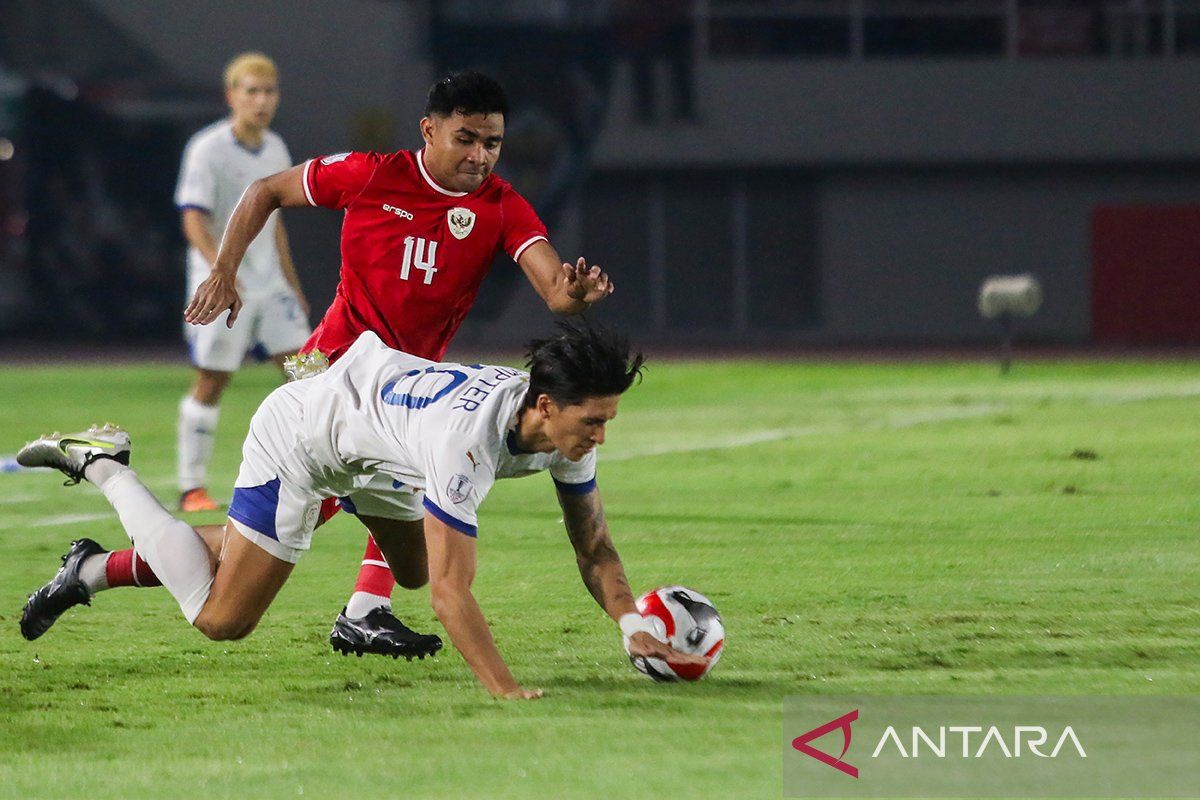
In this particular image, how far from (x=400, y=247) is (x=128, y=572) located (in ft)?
4.57

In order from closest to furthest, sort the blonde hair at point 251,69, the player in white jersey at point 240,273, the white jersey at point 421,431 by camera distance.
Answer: the white jersey at point 421,431 → the blonde hair at point 251,69 → the player in white jersey at point 240,273

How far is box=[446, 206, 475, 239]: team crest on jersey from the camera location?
21.9ft

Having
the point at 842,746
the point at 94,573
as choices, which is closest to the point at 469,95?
the point at 94,573

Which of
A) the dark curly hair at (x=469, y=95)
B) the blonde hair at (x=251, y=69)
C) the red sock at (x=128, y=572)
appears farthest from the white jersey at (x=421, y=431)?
the blonde hair at (x=251, y=69)

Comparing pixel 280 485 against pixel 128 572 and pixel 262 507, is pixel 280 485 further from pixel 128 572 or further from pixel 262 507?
pixel 128 572

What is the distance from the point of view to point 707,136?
31875mm

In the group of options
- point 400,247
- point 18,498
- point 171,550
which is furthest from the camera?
point 18,498

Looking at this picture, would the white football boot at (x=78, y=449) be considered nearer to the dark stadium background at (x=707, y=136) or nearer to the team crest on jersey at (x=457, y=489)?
the team crest on jersey at (x=457, y=489)

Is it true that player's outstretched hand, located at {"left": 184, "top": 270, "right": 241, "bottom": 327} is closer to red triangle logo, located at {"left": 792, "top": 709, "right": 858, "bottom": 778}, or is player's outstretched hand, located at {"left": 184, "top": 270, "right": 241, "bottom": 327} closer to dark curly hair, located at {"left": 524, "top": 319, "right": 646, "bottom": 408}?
dark curly hair, located at {"left": 524, "top": 319, "right": 646, "bottom": 408}

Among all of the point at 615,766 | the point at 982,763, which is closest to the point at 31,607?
the point at 615,766

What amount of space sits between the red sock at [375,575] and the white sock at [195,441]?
155 inches

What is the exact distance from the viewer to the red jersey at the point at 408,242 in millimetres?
6684

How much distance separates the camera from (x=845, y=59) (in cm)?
3200

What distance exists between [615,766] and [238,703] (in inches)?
54.4
